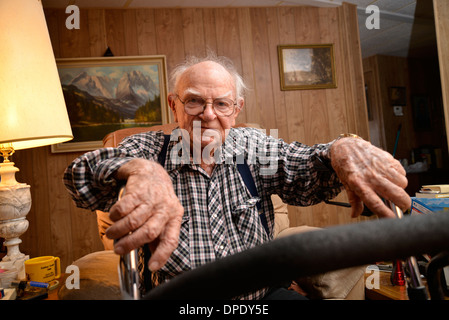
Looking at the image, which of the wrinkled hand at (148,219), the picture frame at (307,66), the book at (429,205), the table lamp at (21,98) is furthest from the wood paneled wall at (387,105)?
the wrinkled hand at (148,219)

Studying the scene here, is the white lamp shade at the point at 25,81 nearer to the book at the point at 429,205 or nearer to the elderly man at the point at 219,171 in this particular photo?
the elderly man at the point at 219,171

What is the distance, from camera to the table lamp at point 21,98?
4.38 ft

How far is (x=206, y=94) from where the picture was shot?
3.54 feet

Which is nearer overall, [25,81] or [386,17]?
[25,81]

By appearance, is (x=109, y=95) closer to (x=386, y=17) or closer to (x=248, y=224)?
(x=248, y=224)

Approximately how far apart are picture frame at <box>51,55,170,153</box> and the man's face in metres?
1.67

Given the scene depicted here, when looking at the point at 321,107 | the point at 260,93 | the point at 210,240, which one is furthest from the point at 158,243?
the point at 321,107

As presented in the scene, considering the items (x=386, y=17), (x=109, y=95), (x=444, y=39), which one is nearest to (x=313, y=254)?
(x=444, y=39)

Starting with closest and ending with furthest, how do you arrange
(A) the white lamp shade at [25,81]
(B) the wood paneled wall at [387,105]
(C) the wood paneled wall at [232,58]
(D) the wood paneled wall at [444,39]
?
(A) the white lamp shade at [25,81], (D) the wood paneled wall at [444,39], (C) the wood paneled wall at [232,58], (B) the wood paneled wall at [387,105]

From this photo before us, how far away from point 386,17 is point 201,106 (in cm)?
324

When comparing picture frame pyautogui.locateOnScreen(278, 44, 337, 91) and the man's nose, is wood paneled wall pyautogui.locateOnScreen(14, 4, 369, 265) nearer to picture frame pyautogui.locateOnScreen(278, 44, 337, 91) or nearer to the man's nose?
picture frame pyautogui.locateOnScreen(278, 44, 337, 91)
